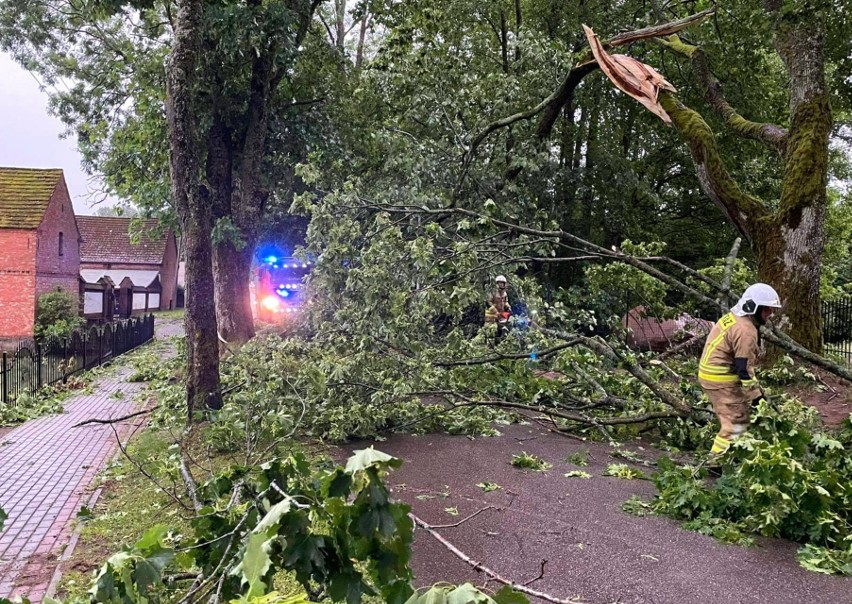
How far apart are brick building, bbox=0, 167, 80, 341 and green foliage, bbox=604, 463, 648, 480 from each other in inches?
838

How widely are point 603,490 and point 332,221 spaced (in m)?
4.72

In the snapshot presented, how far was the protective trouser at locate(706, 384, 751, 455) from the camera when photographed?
5.56m

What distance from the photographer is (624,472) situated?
19.6 ft

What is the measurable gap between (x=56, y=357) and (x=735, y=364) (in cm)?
1274

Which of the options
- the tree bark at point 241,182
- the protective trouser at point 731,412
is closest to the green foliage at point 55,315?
the tree bark at point 241,182

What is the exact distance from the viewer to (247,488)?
3.24 m

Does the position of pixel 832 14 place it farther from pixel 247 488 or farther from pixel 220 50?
pixel 220 50

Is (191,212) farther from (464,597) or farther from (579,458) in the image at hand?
(464,597)

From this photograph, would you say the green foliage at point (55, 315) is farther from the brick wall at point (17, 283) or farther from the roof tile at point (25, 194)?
the roof tile at point (25, 194)

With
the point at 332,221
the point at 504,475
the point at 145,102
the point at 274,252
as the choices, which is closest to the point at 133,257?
the point at 274,252

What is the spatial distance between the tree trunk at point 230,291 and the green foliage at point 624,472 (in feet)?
30.9

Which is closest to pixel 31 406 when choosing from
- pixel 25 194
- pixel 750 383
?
pixel 750 383

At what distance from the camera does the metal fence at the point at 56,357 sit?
34.9 feet

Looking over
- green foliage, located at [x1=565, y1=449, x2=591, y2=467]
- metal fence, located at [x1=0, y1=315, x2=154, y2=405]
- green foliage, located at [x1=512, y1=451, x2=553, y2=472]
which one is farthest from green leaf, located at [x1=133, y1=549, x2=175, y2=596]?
metal fence, located at [x1=0, y1=315, x2=154, y2=405]
